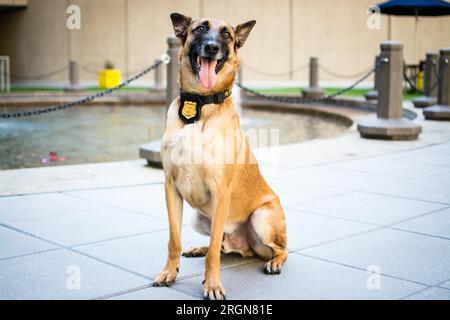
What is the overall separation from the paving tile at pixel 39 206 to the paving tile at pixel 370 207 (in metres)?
2.10

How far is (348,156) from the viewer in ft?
31.8

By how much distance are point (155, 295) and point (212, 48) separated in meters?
1.49

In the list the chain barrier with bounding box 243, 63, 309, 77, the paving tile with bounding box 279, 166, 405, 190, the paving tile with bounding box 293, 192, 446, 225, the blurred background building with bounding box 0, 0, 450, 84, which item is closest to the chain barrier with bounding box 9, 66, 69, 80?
→ the blurred background building with bounding box 0, 0, 450, 84

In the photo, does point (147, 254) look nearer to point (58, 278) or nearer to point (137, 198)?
point (58, 278)

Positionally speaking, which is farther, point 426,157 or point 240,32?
point 426,157

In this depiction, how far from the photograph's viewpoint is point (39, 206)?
6324 mm

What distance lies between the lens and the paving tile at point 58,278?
3.93 m

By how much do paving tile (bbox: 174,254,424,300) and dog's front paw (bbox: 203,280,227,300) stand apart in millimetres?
62

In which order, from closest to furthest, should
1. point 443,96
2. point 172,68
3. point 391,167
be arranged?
point 391,167
point 172,68
point 443,96

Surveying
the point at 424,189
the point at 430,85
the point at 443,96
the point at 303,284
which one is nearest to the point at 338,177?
the point at 424,189

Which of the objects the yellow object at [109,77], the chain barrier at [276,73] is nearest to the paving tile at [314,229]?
the yellow object at [109,77]

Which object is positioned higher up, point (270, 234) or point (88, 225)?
point (270, 234)

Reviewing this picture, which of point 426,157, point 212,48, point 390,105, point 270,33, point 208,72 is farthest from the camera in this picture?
point 270,33
